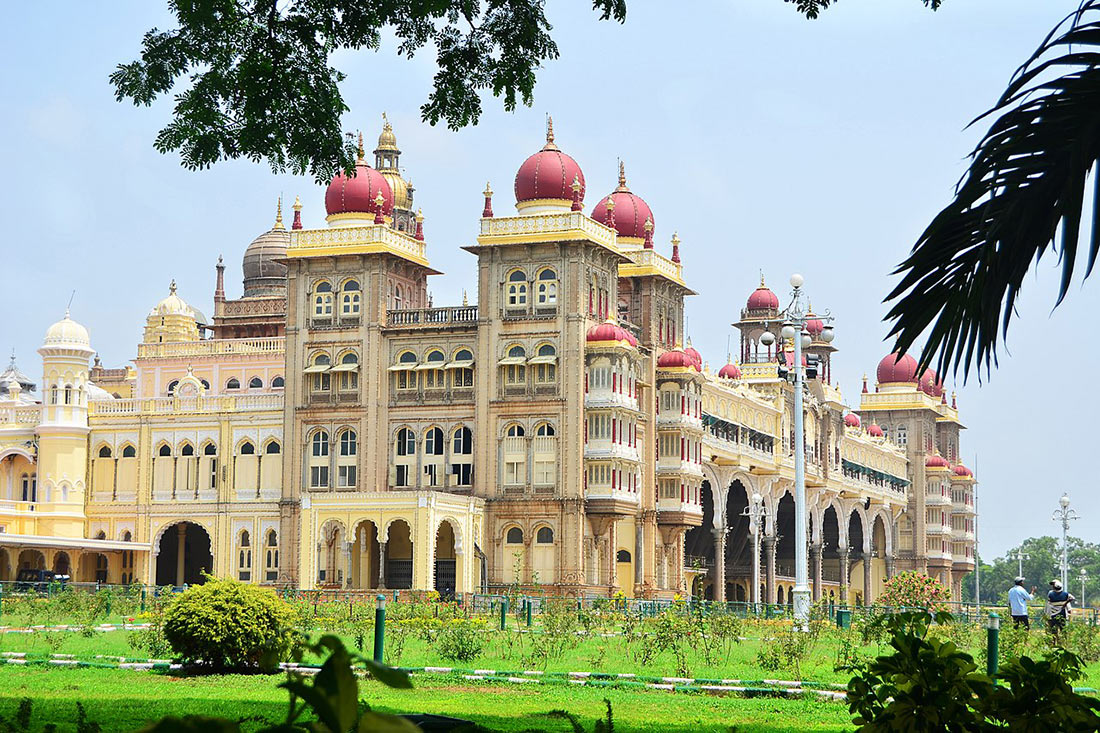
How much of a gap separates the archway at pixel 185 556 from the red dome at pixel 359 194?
16.0 m

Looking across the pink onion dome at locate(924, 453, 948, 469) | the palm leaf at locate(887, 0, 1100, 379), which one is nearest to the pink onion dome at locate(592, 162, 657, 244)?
the pink onion dome at locate(924, 453, 948, 469)

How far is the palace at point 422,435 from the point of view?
186 ft

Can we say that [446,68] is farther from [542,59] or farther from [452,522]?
[452,522]

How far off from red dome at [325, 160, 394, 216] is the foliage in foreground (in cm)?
5454

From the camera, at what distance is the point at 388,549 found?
59469 mm

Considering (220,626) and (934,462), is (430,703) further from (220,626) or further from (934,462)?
(934,462)

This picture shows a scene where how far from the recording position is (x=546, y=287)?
57.4 metres

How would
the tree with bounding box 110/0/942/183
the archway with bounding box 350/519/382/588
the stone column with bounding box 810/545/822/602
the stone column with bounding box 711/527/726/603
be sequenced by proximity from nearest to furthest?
the tree with bounding box 110/0/942/183
the archway with bounding box 350/519/382/588
the stone column with bounding box 711/527/726/603
the stone column with bounding box 810/545/822/602

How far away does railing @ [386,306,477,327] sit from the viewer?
195 feet

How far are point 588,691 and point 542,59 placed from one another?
32.0 feet

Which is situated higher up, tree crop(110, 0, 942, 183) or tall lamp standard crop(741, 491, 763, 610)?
tree crop(110, 0, 942, 183)

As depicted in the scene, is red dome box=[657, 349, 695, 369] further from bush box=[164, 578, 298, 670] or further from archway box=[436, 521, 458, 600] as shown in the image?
bush box=[164, 578, 298, 670]

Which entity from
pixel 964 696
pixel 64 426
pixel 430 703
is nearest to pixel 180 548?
pixel 64 426

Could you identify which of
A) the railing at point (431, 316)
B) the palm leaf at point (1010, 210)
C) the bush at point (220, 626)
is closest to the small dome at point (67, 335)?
the railing at point (431, 316)
